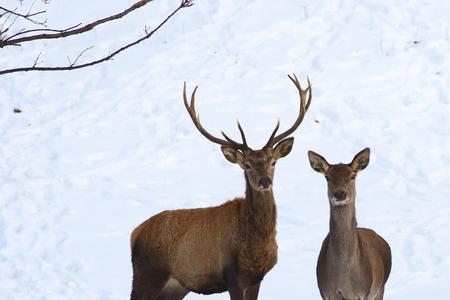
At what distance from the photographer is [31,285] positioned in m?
11.1

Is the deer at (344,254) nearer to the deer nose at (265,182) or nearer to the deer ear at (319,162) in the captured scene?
the deer ear at (319,162)

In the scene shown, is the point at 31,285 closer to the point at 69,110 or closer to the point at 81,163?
the point at 81,163

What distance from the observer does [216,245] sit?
8.64m

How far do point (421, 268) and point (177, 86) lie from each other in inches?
228

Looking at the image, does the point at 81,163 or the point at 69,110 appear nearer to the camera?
the point at 81,163

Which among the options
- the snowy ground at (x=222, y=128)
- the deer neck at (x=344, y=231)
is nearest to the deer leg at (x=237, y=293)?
the deer neck at (x=344, y=231)

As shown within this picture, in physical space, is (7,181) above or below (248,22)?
below

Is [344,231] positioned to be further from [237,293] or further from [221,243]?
[221,243]

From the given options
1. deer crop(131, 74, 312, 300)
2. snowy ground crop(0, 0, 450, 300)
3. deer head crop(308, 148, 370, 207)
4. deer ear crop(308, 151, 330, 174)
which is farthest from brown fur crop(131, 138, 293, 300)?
snowy ground crop(0, 0, 450, 300)

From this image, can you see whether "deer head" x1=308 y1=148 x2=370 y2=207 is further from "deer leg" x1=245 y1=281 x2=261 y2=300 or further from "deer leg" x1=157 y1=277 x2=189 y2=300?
"deer leg" x1=157 y1=277 x2=189 y2=300

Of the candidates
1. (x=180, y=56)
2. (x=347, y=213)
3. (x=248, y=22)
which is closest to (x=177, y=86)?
(x=180, y=56)

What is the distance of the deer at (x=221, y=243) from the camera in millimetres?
8336

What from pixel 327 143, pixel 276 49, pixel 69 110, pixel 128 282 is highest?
pixel 276 49

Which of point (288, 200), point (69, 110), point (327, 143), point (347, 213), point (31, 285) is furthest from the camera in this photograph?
point (69, 110)
